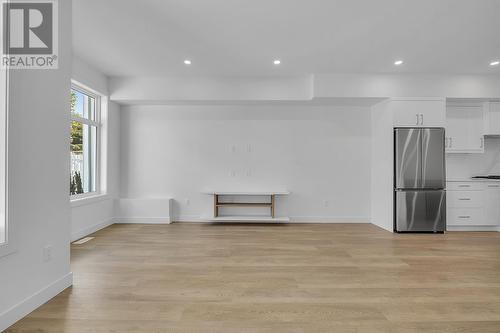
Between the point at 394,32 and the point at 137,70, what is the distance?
3.95m

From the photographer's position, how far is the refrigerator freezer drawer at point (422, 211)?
16.1ft

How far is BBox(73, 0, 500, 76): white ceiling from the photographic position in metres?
2.89

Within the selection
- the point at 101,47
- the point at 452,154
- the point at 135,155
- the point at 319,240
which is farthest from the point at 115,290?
the point at 452,154

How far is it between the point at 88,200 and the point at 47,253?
2.55 meters

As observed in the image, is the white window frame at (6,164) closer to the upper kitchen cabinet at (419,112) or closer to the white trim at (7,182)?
the white trim at (7,182)

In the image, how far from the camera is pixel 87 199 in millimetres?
4652

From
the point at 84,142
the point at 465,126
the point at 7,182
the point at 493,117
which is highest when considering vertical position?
the point at 493,117

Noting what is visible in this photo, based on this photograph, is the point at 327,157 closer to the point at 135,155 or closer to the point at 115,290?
the point at 135,155

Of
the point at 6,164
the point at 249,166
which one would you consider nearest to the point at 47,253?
the point at 6,164

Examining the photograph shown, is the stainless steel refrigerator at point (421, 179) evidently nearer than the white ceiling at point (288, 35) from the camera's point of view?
No

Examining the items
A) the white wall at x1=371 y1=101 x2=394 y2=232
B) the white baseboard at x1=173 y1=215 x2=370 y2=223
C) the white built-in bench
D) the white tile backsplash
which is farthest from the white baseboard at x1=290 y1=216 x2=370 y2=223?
the white tile backsplash

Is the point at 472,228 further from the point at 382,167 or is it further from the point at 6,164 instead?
the point at 6,164

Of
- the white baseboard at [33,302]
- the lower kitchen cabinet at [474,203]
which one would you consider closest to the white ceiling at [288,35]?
the lower kitchen cabinet at [474,203]

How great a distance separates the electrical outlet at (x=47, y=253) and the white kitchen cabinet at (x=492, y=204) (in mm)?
6482
